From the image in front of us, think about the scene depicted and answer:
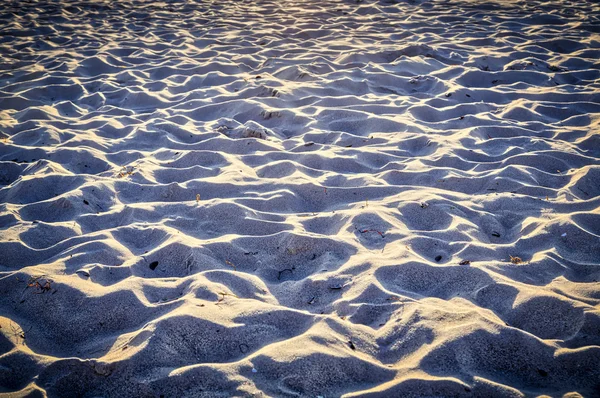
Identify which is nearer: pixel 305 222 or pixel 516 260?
pixel 516 260

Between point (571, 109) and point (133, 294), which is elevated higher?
point (571, 109)

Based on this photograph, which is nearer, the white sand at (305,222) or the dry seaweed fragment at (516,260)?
the white sand at (305,222)

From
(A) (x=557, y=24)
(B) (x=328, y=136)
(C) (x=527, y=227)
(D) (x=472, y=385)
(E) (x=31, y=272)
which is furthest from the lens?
(A) (x=557, y=24)

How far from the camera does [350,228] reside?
257 cm

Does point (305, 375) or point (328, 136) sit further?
point (328, 136)

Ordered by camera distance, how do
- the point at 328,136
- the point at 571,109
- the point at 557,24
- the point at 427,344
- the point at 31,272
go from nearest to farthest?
1. the point at 427,344
2. the point at 31,272
3. the point at 328,136
4. the point at 571,109
5. the point at 557,24

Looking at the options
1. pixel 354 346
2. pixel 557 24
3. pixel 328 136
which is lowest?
pixel 354 346

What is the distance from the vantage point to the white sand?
1.77m

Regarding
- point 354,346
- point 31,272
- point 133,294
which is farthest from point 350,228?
point 31,272

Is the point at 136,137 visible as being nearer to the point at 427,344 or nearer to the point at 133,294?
the point at 133,294

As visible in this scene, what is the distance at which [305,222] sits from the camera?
8.69 ft

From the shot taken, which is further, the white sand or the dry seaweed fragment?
the dry seaweed fragment

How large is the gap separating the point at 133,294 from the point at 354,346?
1061 millimetres

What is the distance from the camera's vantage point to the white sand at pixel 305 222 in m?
1.77
